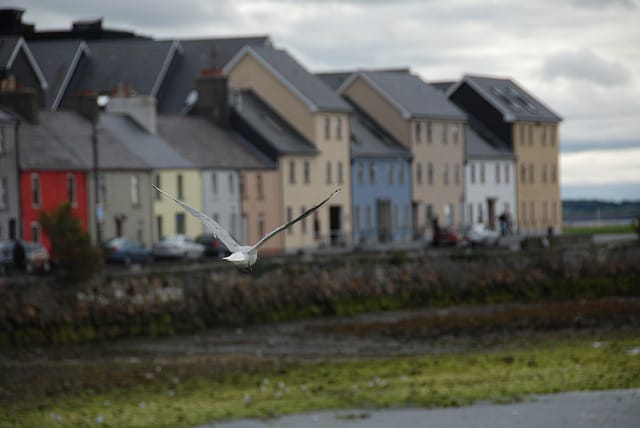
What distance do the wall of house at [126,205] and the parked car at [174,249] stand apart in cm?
364

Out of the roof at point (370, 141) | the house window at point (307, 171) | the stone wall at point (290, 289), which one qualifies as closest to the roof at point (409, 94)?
the roof at point (370, 141)

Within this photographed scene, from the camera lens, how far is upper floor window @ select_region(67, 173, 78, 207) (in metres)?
79.4

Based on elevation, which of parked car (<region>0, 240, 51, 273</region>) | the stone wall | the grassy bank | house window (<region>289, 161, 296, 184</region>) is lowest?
the grassy bank

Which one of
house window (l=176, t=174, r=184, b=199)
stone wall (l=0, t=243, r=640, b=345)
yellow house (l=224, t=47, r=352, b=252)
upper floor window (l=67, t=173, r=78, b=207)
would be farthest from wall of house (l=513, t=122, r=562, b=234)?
upper floor window (l=67, t=173, r=78, b=207)

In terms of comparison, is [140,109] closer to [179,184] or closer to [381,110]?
[179,184]

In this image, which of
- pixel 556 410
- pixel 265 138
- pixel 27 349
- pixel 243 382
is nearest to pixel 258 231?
pixel 265 138

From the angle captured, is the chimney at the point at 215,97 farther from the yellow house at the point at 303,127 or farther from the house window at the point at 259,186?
the house window at the point at 259,186

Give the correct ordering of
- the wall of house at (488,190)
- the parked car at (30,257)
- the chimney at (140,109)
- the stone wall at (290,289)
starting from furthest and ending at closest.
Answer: the wall of house at (488,190), the chimney at (140,109), the parked car at (30,257), the stone wall at (290,289)

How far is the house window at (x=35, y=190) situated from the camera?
3068 inches

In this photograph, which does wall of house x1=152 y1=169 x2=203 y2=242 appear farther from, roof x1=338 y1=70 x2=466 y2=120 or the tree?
roof x1=338 y1=70 x2=466 y2=120

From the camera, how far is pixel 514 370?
163 ft

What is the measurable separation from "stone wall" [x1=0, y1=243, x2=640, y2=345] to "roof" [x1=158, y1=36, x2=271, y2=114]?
105 ft

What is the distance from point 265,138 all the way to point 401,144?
18.0 m

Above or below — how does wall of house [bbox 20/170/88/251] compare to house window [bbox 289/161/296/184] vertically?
below
